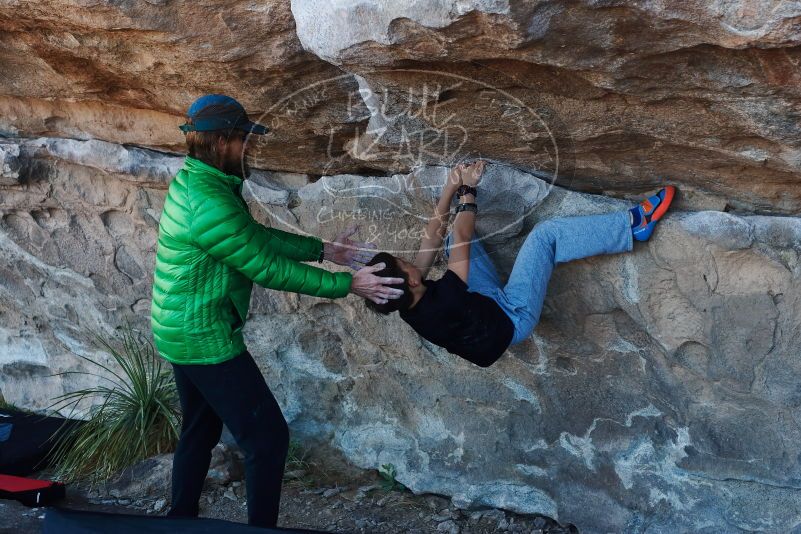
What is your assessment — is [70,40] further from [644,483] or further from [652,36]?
[644,483]

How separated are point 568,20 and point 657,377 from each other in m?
1.56

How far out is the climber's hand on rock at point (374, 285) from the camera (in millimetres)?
2838

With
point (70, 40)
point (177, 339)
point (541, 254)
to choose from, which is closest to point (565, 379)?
point (541, 254)

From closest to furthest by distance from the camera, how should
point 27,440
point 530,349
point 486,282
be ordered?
point 486,282 < point 530,349 < point 27,440

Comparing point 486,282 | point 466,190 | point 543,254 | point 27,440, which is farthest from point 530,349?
point 27,440

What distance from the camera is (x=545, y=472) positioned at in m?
3.65

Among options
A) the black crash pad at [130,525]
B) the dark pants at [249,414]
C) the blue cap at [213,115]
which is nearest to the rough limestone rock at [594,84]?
the blue cap at [213,115]

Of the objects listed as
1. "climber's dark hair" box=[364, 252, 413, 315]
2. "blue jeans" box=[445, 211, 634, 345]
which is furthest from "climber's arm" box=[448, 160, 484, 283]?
"climber's dark hair" box=[364, 252, 413, 315]

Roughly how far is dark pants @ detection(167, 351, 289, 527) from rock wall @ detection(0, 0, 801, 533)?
3.09ft

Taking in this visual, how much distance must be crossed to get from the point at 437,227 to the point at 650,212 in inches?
30.8

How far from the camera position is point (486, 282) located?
132 inches

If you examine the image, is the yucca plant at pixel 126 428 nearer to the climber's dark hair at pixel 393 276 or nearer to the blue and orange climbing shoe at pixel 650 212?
the climber's dark hair at pixel 393 276

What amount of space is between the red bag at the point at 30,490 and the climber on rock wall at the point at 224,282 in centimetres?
126

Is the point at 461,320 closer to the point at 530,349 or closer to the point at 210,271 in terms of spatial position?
the point at 530,349
